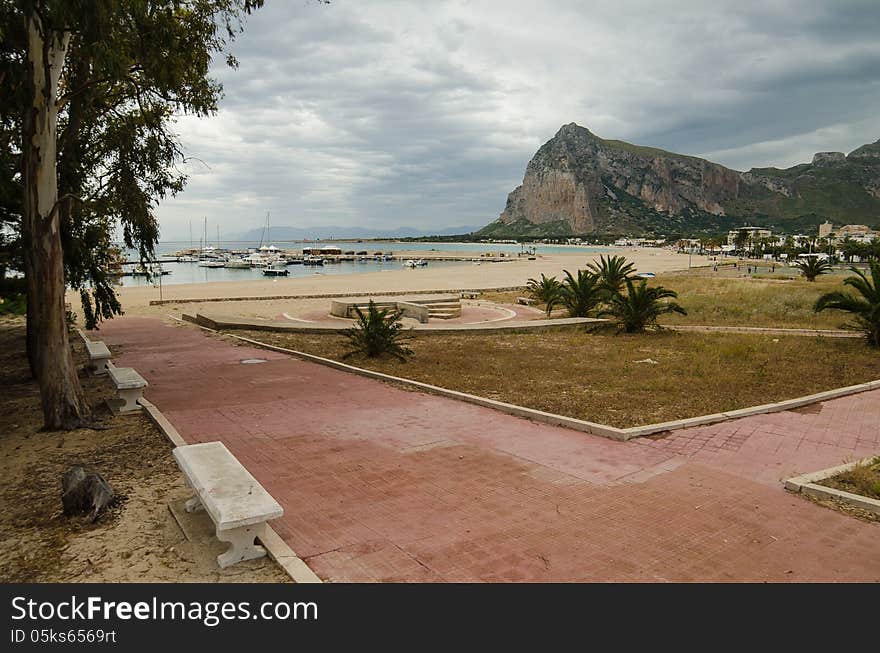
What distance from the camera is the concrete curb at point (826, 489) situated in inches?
189

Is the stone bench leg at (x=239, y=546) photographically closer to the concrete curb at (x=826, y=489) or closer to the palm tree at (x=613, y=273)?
the concrete curb at (x=826, y=489)

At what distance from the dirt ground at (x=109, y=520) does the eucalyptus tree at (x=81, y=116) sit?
0.84 m

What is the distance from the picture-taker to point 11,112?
9.21m

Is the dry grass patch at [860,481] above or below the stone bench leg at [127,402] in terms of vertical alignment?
above

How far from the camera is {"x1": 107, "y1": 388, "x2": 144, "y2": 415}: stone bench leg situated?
8016 mm

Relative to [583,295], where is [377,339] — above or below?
below

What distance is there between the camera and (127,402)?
26.4 feet

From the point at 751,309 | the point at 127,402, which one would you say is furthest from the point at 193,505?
the point at 751,309

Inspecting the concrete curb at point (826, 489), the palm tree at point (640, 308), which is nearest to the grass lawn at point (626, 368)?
the palm tree at point (640, 308)

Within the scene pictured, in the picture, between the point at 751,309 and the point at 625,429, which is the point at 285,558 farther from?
the point at 751,309

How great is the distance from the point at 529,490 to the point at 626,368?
6510mm

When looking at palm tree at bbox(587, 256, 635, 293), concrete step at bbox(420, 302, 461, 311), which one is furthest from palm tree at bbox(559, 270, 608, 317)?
concrete step at bbox(420, 302, 461, 311)
